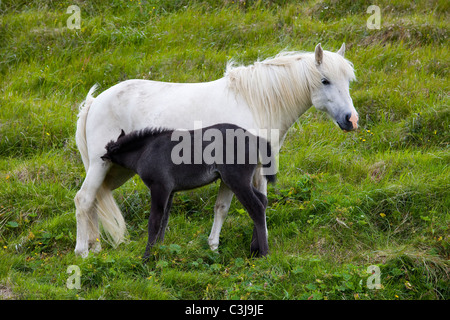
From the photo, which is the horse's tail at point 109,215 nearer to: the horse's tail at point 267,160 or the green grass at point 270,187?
the green grass at point 270,187

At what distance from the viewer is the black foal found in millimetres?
4895

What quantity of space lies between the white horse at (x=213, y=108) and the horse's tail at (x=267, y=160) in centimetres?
11

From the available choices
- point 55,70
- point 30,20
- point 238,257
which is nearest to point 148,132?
point 238,257

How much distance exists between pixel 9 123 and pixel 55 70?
1549 mm

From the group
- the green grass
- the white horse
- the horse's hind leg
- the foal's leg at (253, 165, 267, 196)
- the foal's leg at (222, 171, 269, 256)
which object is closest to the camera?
the green grass

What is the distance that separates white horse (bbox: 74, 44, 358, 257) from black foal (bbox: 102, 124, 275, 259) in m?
0.24

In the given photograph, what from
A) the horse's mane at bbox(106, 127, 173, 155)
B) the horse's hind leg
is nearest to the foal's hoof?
the horse's hind leg

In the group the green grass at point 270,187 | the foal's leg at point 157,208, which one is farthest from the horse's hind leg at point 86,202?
the foal's leg at point 157,208

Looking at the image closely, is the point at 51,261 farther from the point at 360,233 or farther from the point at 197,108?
the point at 360,233

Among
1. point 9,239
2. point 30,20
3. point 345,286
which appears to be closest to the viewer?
point 345,286

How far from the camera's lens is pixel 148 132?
5.12 meters

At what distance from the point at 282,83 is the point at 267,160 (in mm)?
792

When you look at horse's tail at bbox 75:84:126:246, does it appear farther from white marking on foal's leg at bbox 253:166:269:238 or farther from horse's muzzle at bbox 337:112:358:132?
horse's muzzle at bbox 337:112:358:132

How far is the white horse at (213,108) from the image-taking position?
520 cm
